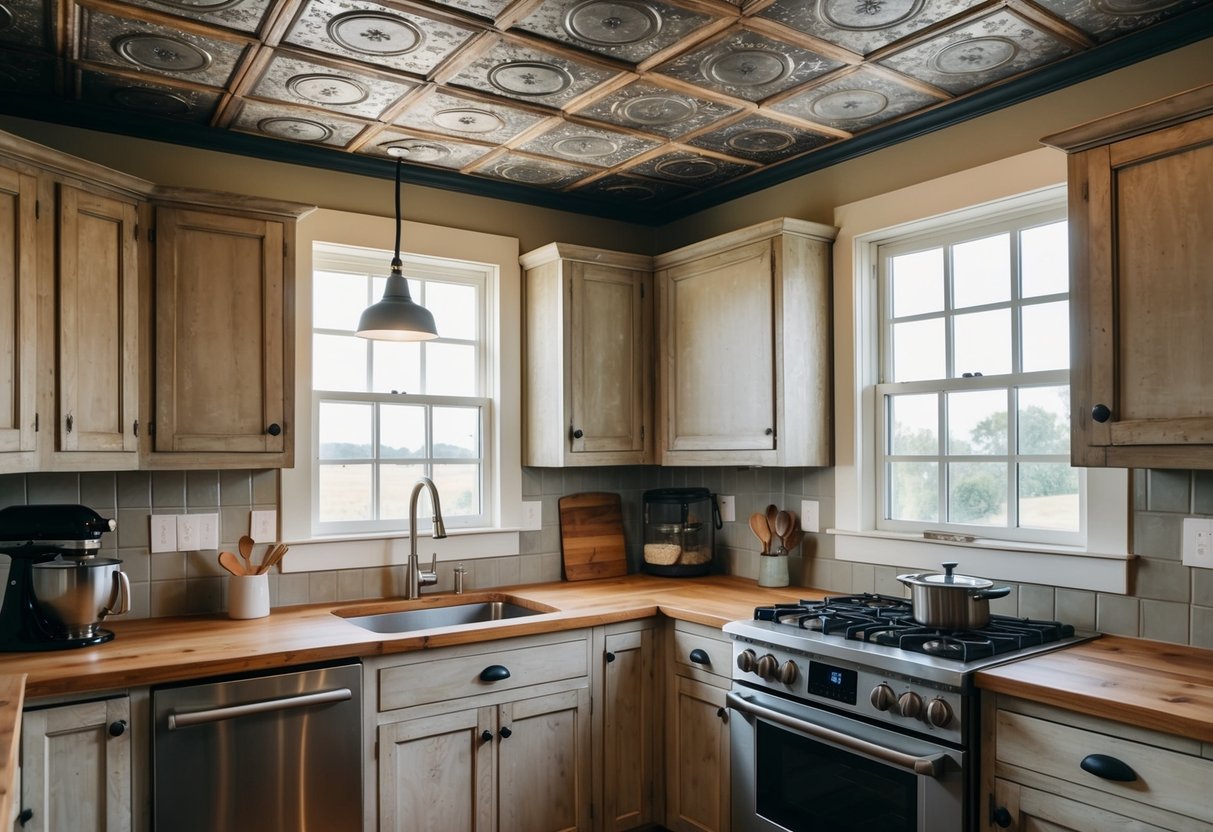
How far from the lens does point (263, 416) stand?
2.82m

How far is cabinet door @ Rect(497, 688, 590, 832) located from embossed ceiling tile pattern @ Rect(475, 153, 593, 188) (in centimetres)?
193

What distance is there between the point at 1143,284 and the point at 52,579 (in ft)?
9.50

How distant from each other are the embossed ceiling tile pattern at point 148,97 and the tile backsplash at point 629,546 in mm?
1164

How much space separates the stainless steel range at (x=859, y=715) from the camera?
6.73 feet

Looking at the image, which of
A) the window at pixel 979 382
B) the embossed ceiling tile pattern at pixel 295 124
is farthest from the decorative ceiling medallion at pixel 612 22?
the window at pixel 979 382

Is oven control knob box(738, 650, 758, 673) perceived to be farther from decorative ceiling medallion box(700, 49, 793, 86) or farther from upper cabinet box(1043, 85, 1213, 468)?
decorative ceiling medallion box(700, 49, 793, 86)

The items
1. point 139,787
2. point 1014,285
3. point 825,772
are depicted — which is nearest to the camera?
point 139,787

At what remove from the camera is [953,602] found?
235 centimetres

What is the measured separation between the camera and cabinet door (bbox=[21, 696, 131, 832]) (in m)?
2.04

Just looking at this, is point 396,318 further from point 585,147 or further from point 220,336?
point 585,147

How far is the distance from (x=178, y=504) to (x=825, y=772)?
2188 mm

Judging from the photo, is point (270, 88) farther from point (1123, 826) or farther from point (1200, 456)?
point (1123, 826)

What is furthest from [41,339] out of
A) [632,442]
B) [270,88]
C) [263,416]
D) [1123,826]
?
[1123,826]

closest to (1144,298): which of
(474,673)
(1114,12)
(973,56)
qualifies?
(1114,12)
